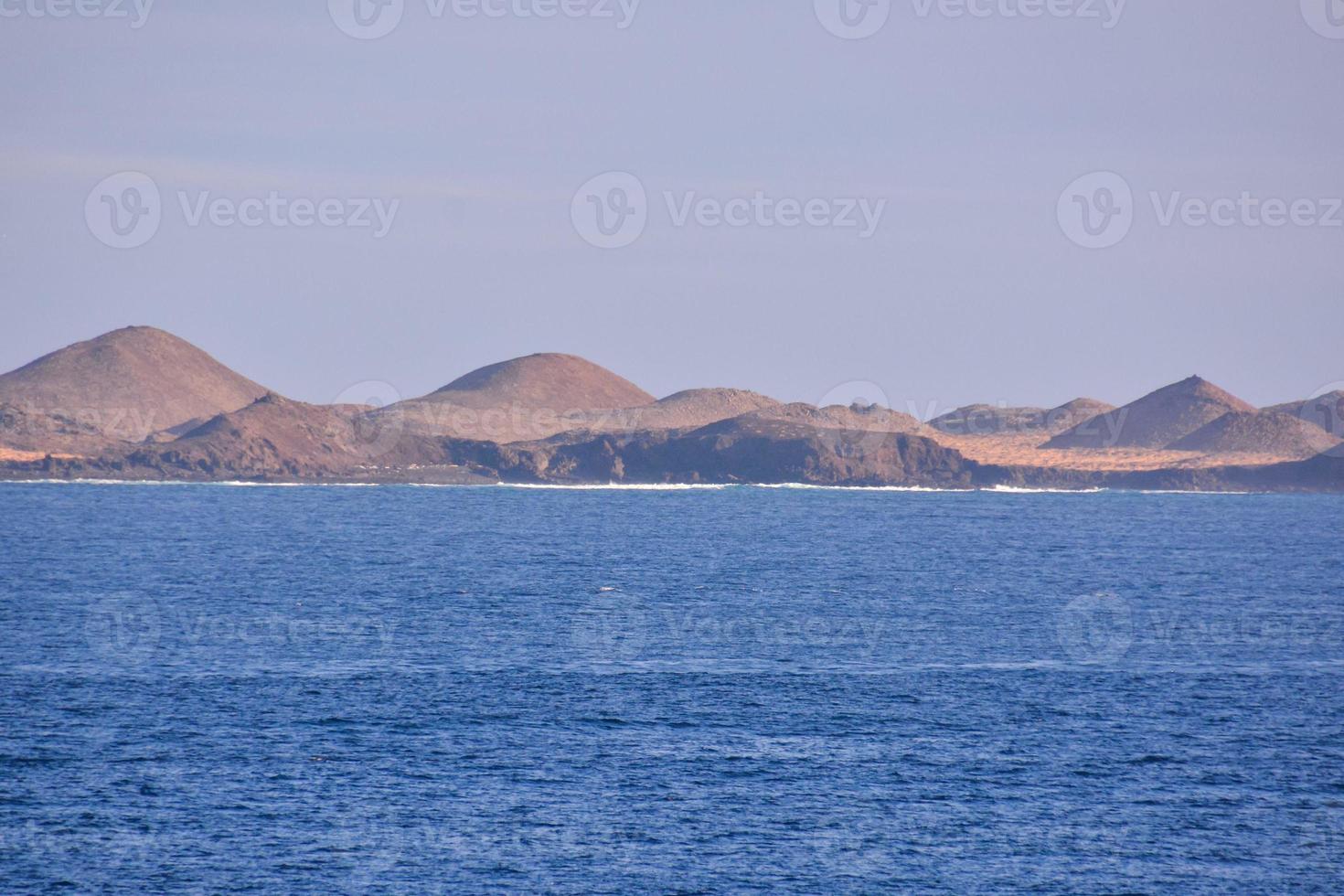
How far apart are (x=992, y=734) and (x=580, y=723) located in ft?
61.6

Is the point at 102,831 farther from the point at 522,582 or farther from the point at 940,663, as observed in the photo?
the point at 522,582

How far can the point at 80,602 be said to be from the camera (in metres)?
106

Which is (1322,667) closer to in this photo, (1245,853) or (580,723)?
(1245,853)

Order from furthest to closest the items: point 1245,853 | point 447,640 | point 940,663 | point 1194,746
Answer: point 447,640 < point 940,663 < point 1194,746 < point 1245,853

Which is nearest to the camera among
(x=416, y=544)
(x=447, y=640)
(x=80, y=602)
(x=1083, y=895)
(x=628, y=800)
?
(x=1083, y=895)

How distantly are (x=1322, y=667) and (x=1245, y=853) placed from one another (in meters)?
41.5

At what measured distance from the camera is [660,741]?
61594 millimetres

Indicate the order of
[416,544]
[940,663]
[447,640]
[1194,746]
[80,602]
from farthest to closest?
[416,544] < [80,602] < [447,640] < [940,663] < [1194,746]

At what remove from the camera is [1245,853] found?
48.0 m

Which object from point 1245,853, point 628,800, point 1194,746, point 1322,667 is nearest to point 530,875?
point 628,800

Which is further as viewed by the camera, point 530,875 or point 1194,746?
point 1194,746

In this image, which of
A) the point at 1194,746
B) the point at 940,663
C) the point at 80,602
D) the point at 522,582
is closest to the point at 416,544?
the point at 522,582

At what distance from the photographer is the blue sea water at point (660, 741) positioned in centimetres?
4650

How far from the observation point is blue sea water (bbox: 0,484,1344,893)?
46.5 meters
